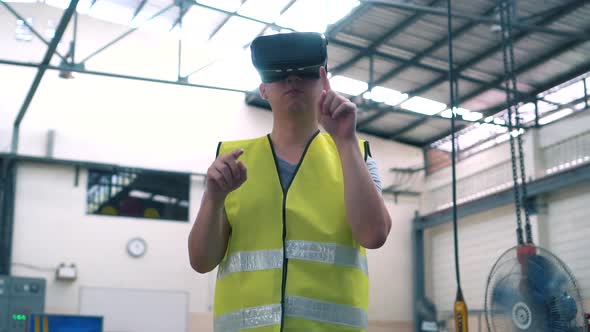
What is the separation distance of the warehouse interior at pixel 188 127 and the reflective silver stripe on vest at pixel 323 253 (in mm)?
9798

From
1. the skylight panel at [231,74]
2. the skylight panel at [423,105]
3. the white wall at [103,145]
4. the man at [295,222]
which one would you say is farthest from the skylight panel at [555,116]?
the man at [295,222]

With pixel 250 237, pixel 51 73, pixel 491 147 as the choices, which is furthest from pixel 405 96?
pixel 250 237

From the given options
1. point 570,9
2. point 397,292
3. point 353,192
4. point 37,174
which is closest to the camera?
point 353,192

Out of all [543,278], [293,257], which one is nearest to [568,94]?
[543,278]

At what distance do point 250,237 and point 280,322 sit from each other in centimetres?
19

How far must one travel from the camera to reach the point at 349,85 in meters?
13.6

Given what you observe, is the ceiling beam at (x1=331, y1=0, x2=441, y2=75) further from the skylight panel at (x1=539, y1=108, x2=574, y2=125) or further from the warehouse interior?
the skylight panel at (x1=539, y1=108, x2=574, y2=125)

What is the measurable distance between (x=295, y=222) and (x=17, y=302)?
1103 centimetres

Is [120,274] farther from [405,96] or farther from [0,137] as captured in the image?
[405,96]

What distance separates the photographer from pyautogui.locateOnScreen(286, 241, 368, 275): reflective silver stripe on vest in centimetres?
143

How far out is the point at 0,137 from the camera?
1243cm

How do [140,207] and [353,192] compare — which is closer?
[353,192]

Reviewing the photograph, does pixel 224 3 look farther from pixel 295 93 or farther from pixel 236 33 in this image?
pixel 295 93

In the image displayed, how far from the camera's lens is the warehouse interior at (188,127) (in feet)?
37.9
